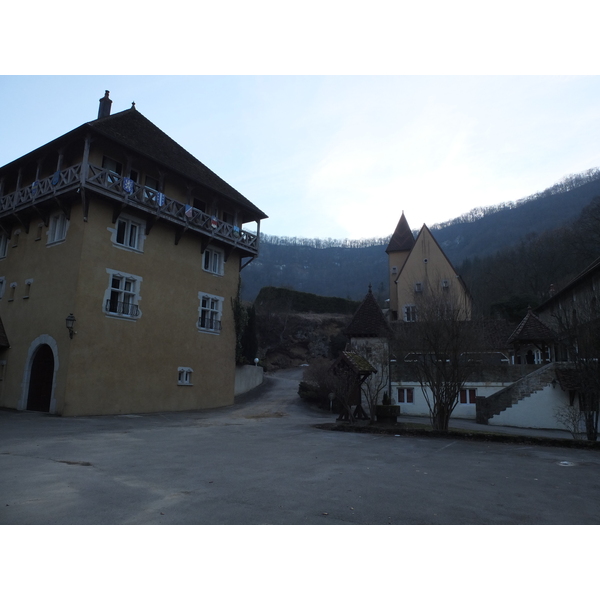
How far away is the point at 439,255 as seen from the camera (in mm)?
46656

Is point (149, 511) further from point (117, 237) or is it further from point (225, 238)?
point (225, 238)

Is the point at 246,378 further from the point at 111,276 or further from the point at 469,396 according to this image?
the point at 469,396

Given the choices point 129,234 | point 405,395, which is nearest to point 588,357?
point 405,395

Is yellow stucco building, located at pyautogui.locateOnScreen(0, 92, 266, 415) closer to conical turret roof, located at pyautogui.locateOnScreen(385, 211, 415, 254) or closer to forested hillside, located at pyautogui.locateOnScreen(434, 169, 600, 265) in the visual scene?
conical turret roof, located at pyautogui.locateOnScreen(385, 211, 415, 254)

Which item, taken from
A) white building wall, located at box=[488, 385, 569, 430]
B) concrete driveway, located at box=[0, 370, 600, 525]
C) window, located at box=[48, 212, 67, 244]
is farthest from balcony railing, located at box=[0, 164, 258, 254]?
white building wall, located at box=[488, 385, 569, 430]

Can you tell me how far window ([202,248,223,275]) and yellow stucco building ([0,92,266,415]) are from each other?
0.13m

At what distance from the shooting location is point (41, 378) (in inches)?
810

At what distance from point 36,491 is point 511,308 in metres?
48.9

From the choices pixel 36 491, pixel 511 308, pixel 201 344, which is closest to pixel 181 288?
pixel 201 344

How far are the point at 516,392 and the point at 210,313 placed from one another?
17136mm

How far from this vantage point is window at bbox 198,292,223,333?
2572cm

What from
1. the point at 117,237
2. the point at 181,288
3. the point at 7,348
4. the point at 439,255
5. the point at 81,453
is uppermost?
the point at 439,255

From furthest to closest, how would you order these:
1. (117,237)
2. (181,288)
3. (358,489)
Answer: (181,288) → (117,237) → (358,489)

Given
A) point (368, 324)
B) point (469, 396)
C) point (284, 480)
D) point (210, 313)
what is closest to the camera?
point (284, 480)
